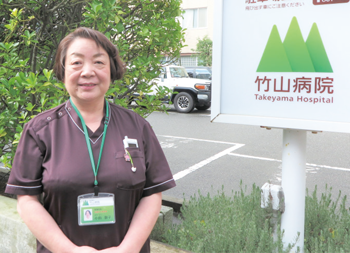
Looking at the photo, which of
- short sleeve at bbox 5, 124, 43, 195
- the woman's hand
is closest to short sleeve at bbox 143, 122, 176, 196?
the woman's hand

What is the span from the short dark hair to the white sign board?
835mm

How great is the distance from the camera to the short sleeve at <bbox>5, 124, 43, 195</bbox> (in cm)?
156

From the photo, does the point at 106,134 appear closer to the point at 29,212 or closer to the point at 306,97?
the point at 29,212

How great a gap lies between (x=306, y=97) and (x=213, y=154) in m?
5.63

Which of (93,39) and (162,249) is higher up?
(93,39)

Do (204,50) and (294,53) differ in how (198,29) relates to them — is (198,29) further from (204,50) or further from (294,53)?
(294,53)

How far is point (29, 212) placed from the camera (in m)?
1.57

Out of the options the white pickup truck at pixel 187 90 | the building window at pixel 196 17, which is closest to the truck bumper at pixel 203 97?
the white pickup truck at pixel 187 90

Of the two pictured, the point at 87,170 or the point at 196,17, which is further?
the point at 196,17

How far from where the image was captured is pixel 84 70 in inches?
65.4

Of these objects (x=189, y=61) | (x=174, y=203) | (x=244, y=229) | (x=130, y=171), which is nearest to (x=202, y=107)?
(x=174, y=203)

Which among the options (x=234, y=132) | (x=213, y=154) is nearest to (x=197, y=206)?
(x=213, y=154)

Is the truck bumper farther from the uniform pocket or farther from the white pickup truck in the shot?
the uniform pocket

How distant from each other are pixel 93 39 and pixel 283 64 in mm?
1125
